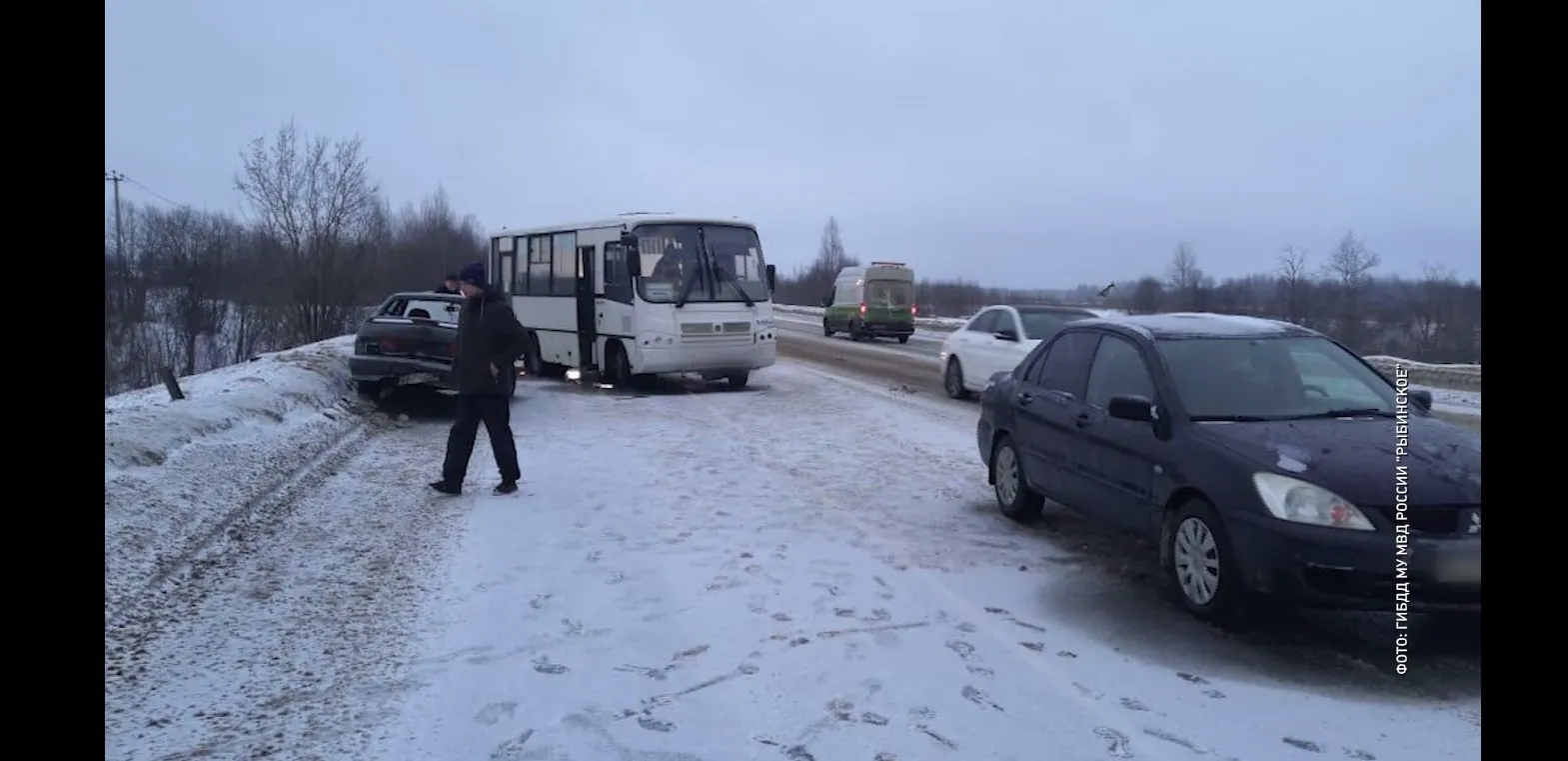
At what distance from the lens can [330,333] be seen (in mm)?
33062

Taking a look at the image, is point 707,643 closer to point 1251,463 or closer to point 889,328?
point 1251,463

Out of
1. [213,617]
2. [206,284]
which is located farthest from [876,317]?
[213,617]

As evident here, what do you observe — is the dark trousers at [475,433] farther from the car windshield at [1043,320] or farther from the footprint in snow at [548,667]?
the car windshield at [1043,320]

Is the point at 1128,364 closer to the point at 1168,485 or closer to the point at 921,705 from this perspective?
the point at 1168,485

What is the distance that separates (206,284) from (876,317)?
20.9 meters

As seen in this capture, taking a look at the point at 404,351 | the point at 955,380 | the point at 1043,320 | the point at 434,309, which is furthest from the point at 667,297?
the point at 1043,320

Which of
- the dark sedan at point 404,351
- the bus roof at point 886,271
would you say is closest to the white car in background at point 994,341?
the dark sedan at point 404,351

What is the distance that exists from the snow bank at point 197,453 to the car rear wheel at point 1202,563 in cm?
549

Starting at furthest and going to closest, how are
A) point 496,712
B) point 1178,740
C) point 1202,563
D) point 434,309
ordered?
1. point 434,309
2. point 1202,563
3. point 496,712
4. point 1178,740

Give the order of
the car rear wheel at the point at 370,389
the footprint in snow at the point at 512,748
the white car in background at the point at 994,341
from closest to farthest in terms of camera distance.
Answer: the footprint in snow at the point at 512,748, the white car in background at the point at 994,341, the car rear wheel at the point at 370,389

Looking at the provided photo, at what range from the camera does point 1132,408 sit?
6.09 metres

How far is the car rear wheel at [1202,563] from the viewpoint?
5325 mm

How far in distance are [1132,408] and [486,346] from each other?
5036 millimetres

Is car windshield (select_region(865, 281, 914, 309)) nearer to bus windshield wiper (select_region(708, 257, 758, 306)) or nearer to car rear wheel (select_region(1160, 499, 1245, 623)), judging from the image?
bus windshield wiper (select_region(708, 257, 758, 306))
